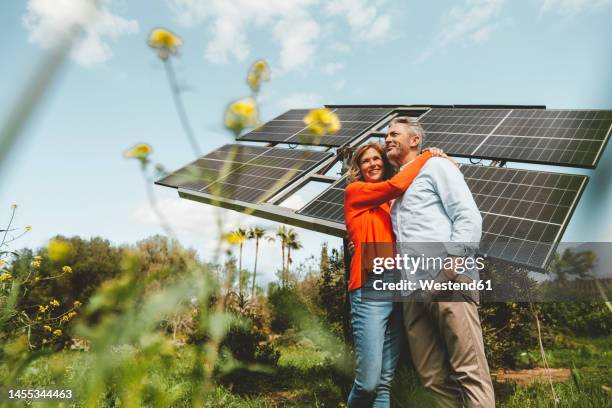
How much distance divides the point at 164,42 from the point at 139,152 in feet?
0.91

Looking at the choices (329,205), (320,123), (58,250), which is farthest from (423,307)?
(58,250)

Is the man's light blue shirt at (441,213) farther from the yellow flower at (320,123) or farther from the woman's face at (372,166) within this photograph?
the yellow flower at (320,123)

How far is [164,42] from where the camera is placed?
933 mm

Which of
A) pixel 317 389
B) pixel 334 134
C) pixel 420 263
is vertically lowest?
pixel 317 389

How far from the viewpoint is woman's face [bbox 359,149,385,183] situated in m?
3.09

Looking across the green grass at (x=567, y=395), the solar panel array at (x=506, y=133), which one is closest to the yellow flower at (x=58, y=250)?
the green grass at (x=567, y=395)

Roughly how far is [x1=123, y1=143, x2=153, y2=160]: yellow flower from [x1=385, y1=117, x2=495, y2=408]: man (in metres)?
1.92

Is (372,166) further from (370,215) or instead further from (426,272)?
(426,272)

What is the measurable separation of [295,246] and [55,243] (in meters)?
16.7

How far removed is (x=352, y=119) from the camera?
23.8 ft

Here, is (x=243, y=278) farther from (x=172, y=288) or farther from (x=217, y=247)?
(x=172, y=288)

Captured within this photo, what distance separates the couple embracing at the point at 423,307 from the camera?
244 centimetres

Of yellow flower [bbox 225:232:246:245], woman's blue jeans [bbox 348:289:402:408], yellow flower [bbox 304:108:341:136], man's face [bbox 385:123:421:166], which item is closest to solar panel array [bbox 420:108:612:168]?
man's face [bbox 385:123:421:166]

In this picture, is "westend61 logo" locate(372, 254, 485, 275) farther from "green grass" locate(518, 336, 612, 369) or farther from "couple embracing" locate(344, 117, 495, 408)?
"green grass" locate(518, 336, 612, 369)
